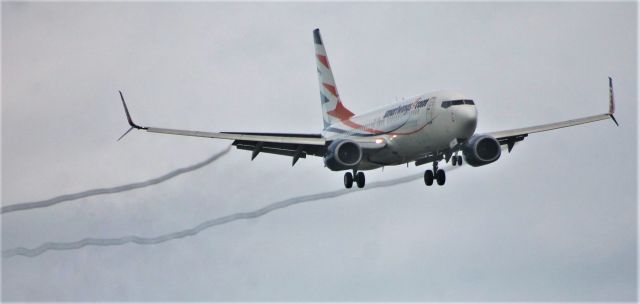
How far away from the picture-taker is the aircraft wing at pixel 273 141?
73312mm

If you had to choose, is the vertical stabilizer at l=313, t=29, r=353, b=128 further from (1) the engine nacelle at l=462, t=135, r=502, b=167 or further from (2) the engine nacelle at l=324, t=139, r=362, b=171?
(1) the engine nacelle at l=462, t=135, r=502, b=167

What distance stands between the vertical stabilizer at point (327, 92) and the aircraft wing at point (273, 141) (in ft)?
24.8

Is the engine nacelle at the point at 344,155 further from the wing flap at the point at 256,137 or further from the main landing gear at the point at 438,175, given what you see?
the main landing gear at the point at 438,175

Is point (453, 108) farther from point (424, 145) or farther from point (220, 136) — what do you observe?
point (220, 136)

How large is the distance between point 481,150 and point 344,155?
7267mm

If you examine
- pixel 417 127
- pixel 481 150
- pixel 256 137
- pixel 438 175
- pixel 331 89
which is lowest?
pixel 438 175

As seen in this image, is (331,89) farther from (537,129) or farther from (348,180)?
(537,129)

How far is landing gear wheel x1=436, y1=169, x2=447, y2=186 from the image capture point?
3029 inches

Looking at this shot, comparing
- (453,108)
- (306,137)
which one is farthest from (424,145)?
(306,137)

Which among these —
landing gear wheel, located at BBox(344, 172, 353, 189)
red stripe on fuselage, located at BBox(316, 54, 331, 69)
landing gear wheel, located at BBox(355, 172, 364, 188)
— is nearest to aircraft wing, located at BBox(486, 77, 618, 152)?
landing gear wheel, located at BBox(355, 172, 364, 188)

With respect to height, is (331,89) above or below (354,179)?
above

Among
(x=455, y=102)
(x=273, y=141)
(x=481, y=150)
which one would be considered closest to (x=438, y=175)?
(x=481, y=150)

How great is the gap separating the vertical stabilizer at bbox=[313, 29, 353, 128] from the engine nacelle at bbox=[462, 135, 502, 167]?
13.2 meters

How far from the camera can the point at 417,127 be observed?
73.3 meters
